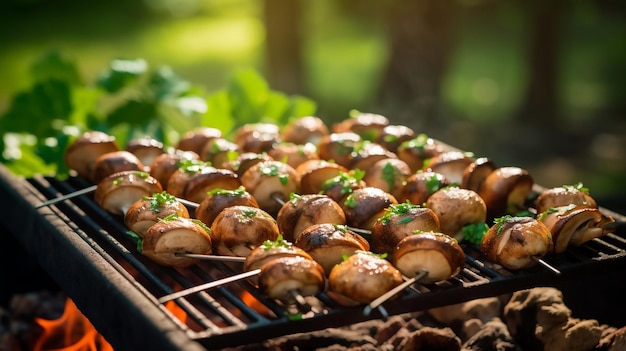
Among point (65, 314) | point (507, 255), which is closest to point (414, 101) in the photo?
point (65, 314)

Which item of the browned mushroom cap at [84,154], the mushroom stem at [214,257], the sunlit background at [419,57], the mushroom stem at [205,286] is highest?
the mushroom stem at [205,286]

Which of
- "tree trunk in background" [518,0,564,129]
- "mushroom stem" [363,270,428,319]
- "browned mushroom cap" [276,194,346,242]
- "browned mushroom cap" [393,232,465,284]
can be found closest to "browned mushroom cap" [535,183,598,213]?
"browned mushroom cap" [393,232,465,284]

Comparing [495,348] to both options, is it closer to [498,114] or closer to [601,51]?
[498,114]

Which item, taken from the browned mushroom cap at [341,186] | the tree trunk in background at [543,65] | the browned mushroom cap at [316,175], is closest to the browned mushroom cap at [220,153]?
the browned mushroom cap at [316,175]

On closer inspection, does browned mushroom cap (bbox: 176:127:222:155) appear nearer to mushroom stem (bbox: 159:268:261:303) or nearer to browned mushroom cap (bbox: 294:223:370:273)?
browned mushroom cap (bbox: 294:223:370:273)

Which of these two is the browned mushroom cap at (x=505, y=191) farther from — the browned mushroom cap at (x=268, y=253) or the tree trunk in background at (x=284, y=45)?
the tree trunk in background at (x=284, y=45)

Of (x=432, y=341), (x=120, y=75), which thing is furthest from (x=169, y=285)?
A: (x=120, y=75)
